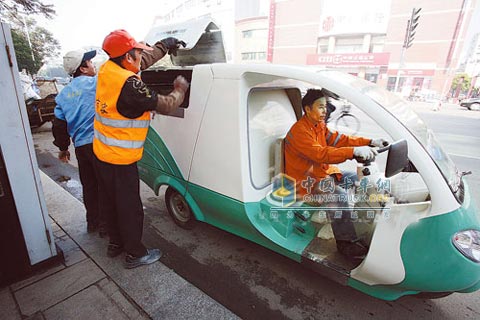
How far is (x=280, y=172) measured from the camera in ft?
8.43

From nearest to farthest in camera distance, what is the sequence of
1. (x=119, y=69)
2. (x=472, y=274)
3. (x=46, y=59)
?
(x=472, y=274) < (x=119, y=69) < (x=46, y=59)

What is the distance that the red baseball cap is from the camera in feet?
6.12

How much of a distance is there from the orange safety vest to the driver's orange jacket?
4.26ft

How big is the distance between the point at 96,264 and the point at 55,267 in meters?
0.34

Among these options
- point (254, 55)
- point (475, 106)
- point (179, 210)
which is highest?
point (254, 55)

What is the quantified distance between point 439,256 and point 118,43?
2589 millimetres

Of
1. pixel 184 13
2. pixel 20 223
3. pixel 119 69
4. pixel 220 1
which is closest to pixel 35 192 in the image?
pixel 20 223

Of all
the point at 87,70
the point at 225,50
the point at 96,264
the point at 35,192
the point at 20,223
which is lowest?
the point at 96,264

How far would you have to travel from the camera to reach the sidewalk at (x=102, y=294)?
6.15 ft

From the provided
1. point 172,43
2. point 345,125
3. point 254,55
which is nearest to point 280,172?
point 172,43

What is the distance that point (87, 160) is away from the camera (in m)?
2.67

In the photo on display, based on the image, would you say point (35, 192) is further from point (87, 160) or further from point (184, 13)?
point (184, 13)

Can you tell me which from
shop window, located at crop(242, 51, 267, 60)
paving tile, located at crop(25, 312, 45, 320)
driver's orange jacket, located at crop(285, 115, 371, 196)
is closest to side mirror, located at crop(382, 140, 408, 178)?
driver's orange jacket, located at crop(285, 115, 371, 196)

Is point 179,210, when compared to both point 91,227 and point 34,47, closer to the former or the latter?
point 91,227
